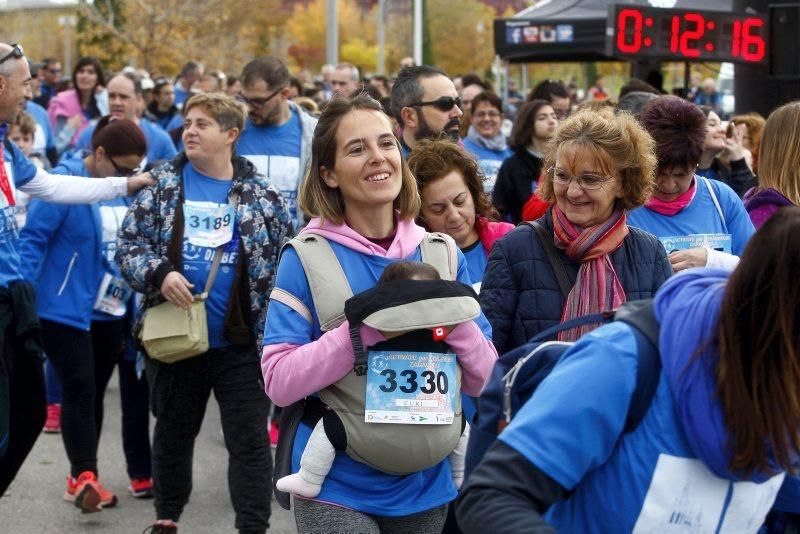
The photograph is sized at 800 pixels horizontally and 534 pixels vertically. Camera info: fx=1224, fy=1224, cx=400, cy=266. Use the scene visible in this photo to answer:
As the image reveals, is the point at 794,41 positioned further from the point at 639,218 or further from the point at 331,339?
the point at 331,339

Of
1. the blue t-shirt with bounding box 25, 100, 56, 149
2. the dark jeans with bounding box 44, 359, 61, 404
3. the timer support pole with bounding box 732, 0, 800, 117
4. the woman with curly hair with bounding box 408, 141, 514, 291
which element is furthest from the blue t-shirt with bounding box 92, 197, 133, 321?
the timer support pole with bounding box 732, 0, 800, 117

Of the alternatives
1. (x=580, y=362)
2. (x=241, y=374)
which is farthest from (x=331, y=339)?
(x=241, y=374)

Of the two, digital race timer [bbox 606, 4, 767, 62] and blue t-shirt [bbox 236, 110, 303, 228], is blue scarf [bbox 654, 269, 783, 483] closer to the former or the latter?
blue t-shirt [bbox 236, 110, 303, 228]

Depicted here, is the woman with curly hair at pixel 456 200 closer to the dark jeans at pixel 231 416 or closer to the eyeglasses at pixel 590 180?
the eyeglasses at pixel 590 180

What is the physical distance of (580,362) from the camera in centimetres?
210

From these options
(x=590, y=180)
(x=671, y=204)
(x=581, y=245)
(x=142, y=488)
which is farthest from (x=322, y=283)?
(x=142, y=488)

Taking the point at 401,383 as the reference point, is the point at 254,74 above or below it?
above

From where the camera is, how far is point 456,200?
180 inches

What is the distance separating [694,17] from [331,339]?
7.33 m

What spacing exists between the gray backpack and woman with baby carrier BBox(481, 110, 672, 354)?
43 centimetres

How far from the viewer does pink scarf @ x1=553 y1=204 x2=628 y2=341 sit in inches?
142

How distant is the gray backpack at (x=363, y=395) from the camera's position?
10.7ft

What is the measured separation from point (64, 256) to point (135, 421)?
95cm

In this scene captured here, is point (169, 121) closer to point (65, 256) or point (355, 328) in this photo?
point (65, 256)
